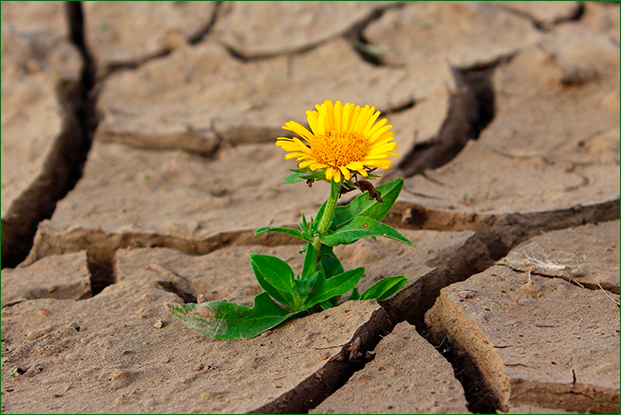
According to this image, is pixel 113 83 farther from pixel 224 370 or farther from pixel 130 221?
pixel 224 370

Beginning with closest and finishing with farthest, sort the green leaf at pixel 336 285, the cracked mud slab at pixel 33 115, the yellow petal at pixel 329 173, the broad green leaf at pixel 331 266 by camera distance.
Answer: the yellow petal at pixel 329 173
the green leaf at pixel 336 285
the broad green leaf at pixel 331 266
the cracked mud slab at pixel 33 115

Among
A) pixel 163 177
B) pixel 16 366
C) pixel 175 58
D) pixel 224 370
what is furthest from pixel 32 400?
pixel 175 58

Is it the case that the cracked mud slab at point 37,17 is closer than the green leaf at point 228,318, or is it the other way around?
the green leaf at point 228,318

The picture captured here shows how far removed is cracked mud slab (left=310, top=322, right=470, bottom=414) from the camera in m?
1.70

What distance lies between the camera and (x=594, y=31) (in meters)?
4.20

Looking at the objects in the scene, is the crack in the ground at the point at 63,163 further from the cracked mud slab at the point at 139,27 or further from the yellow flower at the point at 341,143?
the yellow flower at the point at 341,143

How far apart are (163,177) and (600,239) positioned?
79.7 inches

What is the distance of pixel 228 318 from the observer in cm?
206

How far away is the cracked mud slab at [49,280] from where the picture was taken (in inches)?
99.2

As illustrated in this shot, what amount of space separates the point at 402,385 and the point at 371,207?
1.94ft

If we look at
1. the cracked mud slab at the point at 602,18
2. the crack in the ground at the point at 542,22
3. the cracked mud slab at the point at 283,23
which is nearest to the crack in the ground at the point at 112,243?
the cracked mud slab at the point at 283,23

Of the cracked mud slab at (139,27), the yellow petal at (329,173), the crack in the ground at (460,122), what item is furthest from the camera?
the cracked mud slab at (139,27)

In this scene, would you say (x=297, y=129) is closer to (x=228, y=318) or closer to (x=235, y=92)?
(x=228, y=318)

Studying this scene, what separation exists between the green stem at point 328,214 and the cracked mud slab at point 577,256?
0.75 meters
